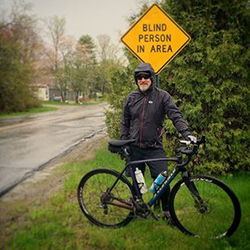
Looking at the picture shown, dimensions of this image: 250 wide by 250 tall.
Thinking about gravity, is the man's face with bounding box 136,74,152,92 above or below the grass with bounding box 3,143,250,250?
above

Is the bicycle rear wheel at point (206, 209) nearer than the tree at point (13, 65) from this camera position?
Yes

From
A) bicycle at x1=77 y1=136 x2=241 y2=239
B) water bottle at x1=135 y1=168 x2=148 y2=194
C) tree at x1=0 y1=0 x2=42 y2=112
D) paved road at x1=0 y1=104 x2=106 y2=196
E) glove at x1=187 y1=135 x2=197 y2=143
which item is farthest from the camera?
tree at x1=0 y1=0 x2=42 y2=112

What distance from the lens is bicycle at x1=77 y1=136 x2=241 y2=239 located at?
2.96 meters

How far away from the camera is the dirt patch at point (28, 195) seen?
361 centimetres

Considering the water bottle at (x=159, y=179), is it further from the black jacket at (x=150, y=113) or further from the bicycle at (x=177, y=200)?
the black jacket at (x=150, y=113)

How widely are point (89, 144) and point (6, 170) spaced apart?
366 cm

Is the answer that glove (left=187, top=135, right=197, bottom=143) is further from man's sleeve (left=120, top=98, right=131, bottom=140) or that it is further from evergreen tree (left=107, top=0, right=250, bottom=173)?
evergreen tree (left=107, top=0, right=250, bottom=173)

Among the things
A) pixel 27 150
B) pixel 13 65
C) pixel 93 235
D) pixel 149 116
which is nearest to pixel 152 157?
pixel 149 116

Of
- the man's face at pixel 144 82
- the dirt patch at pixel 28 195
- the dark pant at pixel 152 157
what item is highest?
the man's face at pixel 144 82

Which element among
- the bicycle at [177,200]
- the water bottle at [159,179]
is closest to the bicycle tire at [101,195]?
the bicycle at [177,200]

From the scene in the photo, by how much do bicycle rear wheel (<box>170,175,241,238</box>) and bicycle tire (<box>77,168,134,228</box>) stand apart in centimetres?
66

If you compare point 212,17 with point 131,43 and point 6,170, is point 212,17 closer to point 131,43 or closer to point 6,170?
point 131,43

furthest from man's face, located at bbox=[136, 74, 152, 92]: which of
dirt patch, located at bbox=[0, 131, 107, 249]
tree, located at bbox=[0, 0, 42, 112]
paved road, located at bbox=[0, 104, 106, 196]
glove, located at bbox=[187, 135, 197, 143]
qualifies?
tree, located at bbox=[0, 0, 42, 112]

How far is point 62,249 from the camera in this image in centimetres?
295
